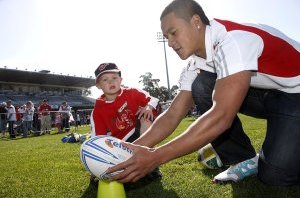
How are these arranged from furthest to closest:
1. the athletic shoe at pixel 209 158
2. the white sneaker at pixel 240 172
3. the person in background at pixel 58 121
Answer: the person in background at pixel 58 121, the athletic shoe at pixel 209 158, the white sneaker at pixel 240 172

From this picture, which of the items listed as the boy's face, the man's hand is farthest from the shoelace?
the boy's face

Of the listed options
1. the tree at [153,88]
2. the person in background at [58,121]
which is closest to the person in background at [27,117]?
the person in background at [58,121]

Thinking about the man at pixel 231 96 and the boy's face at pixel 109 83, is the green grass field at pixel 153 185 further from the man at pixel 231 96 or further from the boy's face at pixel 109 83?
the boy's face at pixel 109 83

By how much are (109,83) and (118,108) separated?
402 mm

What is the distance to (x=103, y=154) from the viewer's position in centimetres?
259

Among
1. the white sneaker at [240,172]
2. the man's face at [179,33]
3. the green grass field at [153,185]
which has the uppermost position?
the man's face at [179,33]

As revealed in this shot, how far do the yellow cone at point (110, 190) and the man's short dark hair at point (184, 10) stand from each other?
146cm

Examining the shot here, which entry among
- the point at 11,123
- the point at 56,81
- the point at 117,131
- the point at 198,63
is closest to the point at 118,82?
the point at 117,131

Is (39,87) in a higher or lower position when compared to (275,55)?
lower

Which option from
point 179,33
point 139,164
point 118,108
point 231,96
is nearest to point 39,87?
point 118,108

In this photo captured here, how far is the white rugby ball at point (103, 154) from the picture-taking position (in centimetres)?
255

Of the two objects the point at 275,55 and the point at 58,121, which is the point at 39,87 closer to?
the point at 58,121

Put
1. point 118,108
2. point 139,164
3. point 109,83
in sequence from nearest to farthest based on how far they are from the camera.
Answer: point 139,164, point 118,108, point 109,83

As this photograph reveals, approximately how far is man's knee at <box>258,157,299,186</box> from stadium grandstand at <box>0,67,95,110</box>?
4627cm
